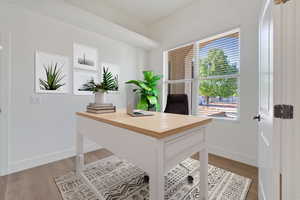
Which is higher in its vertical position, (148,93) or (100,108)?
(148,93)

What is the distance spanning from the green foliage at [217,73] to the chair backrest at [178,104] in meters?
0.87

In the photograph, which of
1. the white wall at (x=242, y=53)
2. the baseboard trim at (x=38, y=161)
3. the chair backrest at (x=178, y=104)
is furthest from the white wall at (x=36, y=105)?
the white wall at (x=242, y=53)

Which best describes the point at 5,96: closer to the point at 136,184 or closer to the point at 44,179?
the point at 44,179

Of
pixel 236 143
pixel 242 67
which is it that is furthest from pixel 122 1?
pixel 236 143

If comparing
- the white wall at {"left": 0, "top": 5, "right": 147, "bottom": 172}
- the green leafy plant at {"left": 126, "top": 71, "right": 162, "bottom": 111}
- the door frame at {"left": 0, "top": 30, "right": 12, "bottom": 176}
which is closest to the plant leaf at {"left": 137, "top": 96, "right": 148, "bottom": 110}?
the green leafy plant at {"left": 126, "top": 71, "right": 162, "bottom": 111}

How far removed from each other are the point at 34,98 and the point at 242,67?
3.46 meters

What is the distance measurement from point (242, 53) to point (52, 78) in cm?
329

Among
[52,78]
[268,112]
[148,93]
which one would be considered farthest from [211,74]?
[52,78]

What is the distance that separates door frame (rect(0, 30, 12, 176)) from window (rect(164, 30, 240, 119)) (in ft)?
10.00

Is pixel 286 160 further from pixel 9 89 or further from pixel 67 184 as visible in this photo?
A: pixel 9 89

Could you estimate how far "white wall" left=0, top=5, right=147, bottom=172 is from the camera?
191cm

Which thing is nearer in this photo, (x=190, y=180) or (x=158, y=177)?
(x=158, y=177)

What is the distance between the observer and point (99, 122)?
4.20ft

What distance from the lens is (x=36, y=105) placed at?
2.10 meters
